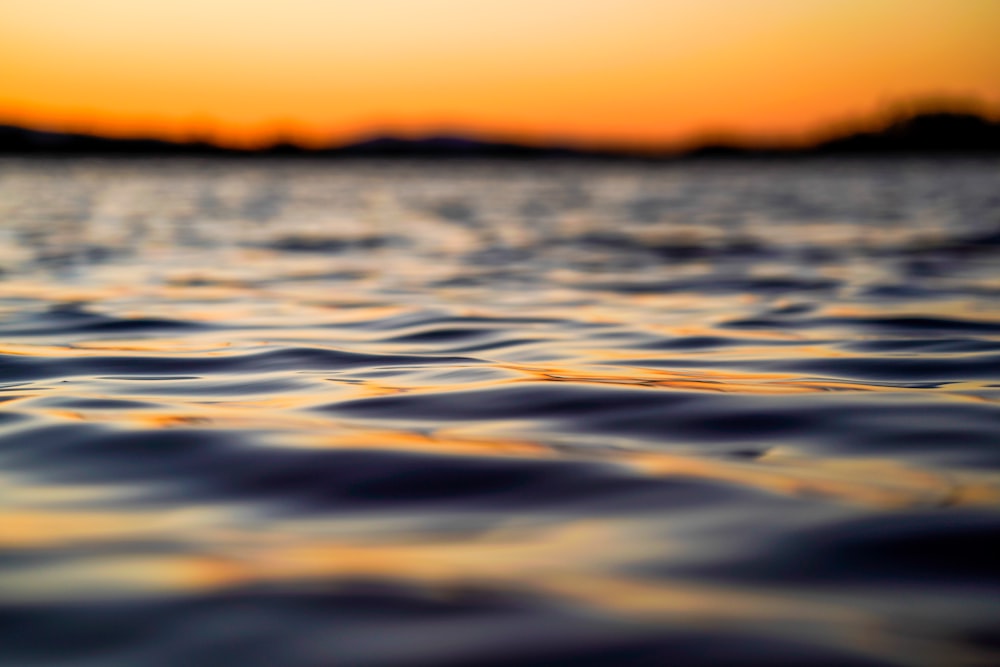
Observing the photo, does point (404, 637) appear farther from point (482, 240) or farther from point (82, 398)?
point (482, 240)

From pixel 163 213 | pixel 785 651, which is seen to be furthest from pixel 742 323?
pixel 163 213

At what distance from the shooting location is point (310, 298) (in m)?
7.86

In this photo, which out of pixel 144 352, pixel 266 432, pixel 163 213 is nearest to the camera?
pixel 266 432

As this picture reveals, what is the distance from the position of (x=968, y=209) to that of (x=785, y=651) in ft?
72.0

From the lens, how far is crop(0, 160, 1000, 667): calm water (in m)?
1.74

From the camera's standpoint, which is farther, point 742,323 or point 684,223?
point 684,223

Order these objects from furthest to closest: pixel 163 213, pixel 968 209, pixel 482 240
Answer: pixel 163 213, pixel 968 209, pixel 482 240

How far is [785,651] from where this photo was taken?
5.40 ft

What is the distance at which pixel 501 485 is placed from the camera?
2.61m

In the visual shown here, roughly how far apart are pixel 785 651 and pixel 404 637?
2.02 ft

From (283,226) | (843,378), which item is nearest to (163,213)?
(283,226)

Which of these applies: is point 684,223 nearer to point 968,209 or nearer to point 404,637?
point 968,209

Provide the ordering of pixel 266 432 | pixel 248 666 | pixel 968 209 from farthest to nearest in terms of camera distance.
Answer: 1. pixel 968 209
2. pixel 266 432
3. pixel 248 666

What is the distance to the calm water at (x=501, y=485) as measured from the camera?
1.74m
